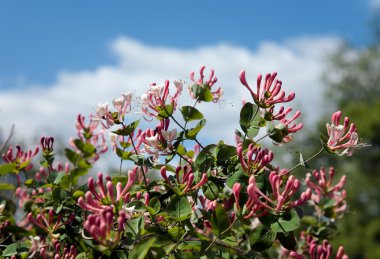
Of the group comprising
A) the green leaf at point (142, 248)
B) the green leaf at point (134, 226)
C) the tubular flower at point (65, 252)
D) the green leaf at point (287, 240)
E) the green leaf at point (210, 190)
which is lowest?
the green leaf at point (142, 248)

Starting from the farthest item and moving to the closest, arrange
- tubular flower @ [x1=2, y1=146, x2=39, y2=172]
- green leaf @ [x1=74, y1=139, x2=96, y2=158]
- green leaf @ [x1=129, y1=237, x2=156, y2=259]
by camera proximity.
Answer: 1. tubular flower @ [x1=2, y1=146, x2=39, y2=172]
2. green leaf @ [x1=74, y1=139, x2=96, y2=158]
3. green leaf @ [x1=129, y1=237, x2=156, y2=259]

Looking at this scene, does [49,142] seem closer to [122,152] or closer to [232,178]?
[122,152]

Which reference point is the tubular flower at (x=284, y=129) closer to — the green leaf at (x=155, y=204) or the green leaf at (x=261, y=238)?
the green leaf at (x=261, y=238)

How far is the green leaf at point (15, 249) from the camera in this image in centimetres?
186

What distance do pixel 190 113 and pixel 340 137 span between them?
0.44m

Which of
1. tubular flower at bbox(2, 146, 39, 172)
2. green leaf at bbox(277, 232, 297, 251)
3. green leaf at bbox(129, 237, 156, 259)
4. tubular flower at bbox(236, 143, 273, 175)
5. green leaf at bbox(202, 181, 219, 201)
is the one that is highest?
tubular flower at bbox(2, 146, 39, 172)

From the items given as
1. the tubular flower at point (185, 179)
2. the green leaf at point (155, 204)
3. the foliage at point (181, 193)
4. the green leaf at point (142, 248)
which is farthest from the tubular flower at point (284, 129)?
the green leaf at point (142, 248)

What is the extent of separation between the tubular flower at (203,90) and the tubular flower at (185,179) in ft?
0.74

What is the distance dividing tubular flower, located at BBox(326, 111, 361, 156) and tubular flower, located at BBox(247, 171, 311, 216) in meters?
0.25

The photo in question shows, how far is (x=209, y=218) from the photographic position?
5.33ft

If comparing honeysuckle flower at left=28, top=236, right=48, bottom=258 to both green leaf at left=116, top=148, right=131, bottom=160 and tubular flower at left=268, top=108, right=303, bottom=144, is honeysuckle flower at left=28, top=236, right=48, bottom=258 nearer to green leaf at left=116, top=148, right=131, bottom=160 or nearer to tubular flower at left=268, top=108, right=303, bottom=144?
green leaf at left=116, top=148, right=131, bottom=160

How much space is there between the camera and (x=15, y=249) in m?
1.88

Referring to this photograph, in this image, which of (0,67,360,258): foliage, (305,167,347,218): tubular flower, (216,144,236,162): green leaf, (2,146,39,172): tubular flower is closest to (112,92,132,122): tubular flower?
(0,67,360,258): foliage

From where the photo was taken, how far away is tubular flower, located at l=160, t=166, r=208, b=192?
→ 1628 millimetres
